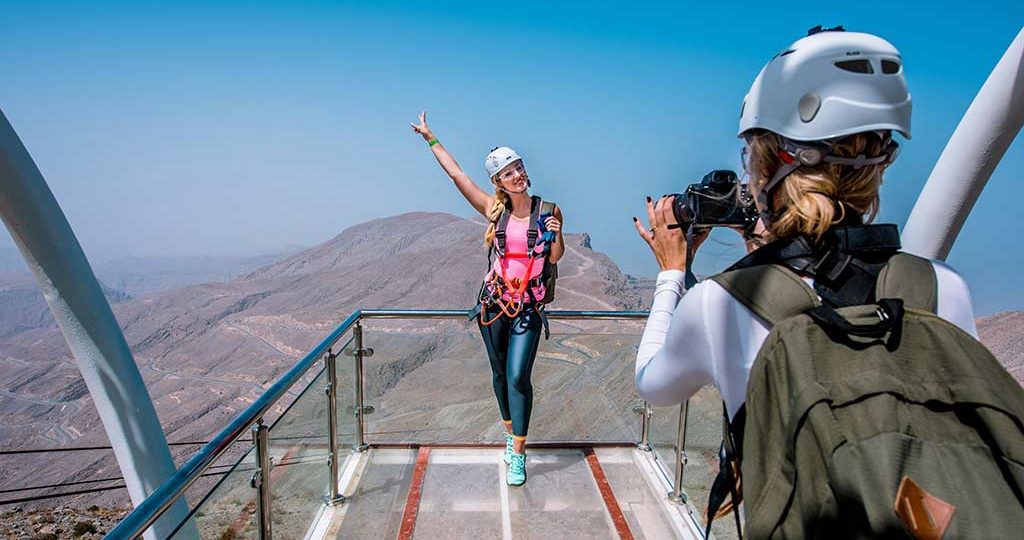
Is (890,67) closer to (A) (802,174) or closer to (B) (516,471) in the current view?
(A) (802,174)

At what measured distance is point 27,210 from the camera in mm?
4734

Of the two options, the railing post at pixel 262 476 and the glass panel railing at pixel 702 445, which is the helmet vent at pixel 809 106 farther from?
the glass panel railing at pixel 702 445

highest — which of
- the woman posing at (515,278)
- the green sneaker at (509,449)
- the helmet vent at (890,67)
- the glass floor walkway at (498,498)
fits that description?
the helmet vent at (890,67)

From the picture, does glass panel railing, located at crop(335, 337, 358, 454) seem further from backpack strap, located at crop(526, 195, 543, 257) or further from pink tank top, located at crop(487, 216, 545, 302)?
backpack strap, located at crop(526, 195, 543, 257)

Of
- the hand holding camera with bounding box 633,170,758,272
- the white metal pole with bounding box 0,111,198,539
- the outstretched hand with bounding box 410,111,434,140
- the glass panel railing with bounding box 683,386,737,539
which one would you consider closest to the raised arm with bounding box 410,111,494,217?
the outstretched hand with bounding box 410,111,434,140

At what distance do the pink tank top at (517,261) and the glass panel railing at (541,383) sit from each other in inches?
27.0

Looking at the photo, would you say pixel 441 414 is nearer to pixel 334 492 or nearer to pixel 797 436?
pixel 334 492

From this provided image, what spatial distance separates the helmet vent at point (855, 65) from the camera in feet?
3.79

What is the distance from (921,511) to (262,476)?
210cm

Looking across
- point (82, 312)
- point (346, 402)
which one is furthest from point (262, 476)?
point (82, 312)

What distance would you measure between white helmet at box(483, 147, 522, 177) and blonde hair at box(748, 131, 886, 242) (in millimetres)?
2485

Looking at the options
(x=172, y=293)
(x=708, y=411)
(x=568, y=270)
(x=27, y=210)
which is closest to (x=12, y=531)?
(x=27, y=210)

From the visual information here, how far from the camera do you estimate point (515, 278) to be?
140 inches

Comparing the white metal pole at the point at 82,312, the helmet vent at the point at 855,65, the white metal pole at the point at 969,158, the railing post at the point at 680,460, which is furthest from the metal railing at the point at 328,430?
the white metal pole at the point at 82,312
